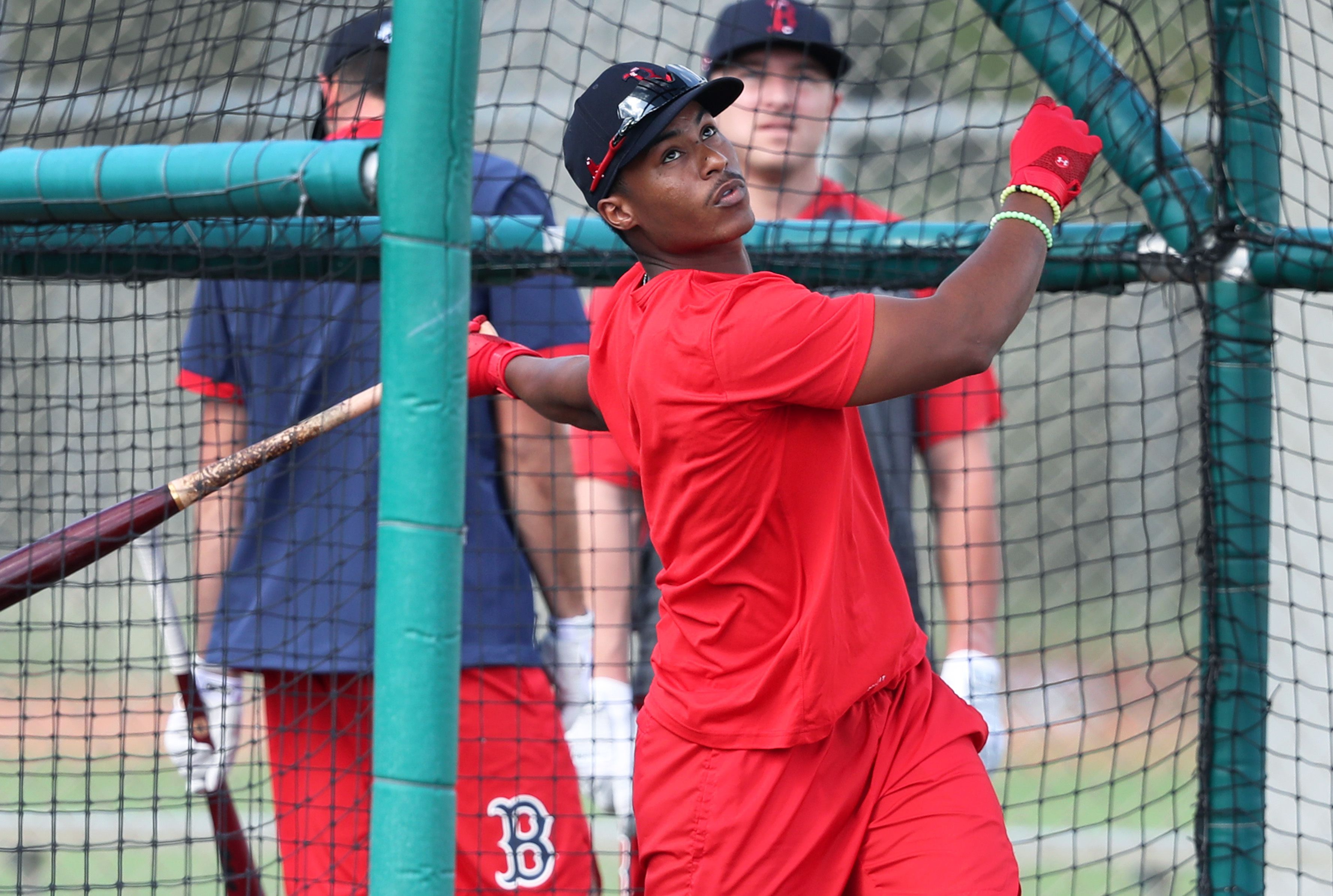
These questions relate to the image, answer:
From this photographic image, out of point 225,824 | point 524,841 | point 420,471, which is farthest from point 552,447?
point 420,471

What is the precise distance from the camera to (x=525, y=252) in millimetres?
2658

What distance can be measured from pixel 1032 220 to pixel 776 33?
1.52 meters

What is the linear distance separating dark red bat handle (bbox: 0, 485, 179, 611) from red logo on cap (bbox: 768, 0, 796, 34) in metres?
1.70

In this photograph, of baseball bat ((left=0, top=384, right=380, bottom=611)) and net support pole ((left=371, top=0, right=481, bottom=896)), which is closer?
net support pole ((left=371, top=0, right=481, bottom=896))

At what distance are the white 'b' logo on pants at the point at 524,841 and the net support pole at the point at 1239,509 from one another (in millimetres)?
1309

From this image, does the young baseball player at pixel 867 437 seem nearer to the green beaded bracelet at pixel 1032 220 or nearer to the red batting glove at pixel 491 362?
the red batting glove at pixel 491 362

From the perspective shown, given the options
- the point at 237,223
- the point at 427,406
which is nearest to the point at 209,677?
the point at 237,223

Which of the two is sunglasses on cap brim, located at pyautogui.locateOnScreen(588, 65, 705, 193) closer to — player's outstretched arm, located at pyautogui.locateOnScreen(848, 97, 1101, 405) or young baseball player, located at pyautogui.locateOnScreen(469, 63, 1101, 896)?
young baseball player, located at pyautogui.locateOnScreen(469, 63, 1101, 896)

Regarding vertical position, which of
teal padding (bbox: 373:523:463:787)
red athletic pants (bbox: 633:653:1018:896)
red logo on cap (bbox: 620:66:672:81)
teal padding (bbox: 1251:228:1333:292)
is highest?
red logo on cap (bbox: 620:66:672:81)

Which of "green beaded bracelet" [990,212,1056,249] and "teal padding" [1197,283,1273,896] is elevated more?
"green beaded bracelet" [990,212,1056,249]

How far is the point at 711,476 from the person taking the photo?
5.79 ft

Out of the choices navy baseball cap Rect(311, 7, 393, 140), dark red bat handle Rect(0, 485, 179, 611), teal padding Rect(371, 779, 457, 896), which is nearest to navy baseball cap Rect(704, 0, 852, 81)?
navy baseball cap Rect(311, 7, 393, 140)

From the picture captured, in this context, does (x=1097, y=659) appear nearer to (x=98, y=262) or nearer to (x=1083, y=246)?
(x=1083, y=246)

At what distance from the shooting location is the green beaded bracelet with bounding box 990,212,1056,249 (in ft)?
5.57
